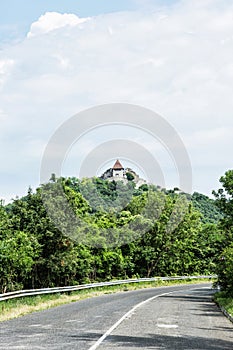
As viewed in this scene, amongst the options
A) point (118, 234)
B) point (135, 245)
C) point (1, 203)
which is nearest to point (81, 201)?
point (118, 234)

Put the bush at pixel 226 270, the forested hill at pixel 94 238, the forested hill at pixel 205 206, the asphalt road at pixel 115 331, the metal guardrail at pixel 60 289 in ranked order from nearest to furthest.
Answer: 1. the asphalt road at pixel 115 331
2. the metal guardrail at pixel 60 289
3. the bush at pixel 226 270
4. the forested hill at pixel 94 238
5. the forested hill at pixel 205 206

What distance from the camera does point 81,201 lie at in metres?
67.1

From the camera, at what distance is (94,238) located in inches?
2472

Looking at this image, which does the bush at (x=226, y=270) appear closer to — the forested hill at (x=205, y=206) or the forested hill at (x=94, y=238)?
the forested hill at (x=94, y=238)

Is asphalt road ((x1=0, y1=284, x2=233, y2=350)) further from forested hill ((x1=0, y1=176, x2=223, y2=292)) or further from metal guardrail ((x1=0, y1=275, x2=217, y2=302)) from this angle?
forested hill ((x1=0, y1=176, x2=223, y2=292))

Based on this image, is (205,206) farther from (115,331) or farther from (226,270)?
(115,331)

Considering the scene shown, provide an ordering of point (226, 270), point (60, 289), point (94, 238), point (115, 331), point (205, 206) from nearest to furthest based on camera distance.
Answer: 1. point (115, 331)
2. point (226, 270)
3. point (60, 289)
4. point (94, 238)
5. point (205, 206)

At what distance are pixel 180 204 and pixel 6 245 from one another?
165 ft

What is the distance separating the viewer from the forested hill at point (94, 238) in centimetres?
4775

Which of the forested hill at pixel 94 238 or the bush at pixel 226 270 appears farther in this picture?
the forested hill at pixel 94 238

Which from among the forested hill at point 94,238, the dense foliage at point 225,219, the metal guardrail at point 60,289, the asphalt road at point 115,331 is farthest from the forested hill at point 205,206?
the asphalt road at point 115,331

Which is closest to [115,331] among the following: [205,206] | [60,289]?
[60,289]

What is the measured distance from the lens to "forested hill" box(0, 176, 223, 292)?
47.8m

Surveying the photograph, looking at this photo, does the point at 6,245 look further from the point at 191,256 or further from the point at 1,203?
the point at 191,256
